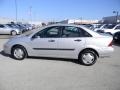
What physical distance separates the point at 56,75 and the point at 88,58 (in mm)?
1908

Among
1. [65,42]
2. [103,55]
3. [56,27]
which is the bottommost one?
[103,55]

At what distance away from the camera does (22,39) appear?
8211 mm

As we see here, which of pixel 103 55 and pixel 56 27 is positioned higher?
pixel 56 27

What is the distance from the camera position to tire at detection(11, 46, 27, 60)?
8.24m

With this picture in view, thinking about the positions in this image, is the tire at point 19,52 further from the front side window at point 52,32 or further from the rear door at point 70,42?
the rear door at point 70,42

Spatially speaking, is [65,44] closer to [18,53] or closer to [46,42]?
[46,42]

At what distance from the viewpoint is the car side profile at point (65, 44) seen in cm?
753

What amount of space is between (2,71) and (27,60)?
181 centimetres

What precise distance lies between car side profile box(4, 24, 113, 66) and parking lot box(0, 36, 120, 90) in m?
0.34

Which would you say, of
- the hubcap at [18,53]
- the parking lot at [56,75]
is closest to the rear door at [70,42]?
the parking lot at [56,75]

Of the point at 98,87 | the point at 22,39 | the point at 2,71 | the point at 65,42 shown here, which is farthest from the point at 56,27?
the point at 98,87

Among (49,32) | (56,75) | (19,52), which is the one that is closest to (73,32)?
(49,32)

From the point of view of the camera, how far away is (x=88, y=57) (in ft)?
24.8

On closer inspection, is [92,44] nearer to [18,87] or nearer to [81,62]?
[81,62]
